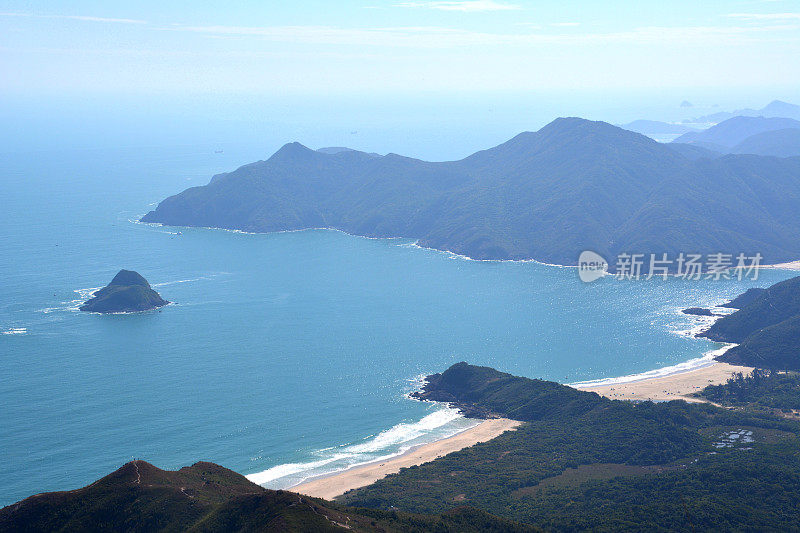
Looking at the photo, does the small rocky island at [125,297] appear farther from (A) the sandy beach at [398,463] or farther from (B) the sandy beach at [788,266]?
(B) the sandy beach at [788,266]

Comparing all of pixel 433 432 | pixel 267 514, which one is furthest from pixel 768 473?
pixel 267 514

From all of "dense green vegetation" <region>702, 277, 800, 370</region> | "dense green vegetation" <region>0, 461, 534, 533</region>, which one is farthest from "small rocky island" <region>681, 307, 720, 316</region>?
"dense green vegetation" <region>0, 461, 534, 533</region>

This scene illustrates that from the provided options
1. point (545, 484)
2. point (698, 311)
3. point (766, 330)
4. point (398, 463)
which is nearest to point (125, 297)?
point (398, 463)

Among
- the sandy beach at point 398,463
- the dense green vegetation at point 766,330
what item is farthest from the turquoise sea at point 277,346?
the dense green vegetation at point 766,330

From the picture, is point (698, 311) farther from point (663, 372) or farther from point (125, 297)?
point (125, 297)

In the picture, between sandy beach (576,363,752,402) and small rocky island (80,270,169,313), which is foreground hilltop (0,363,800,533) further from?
small rocky island (80,270,169,313)
